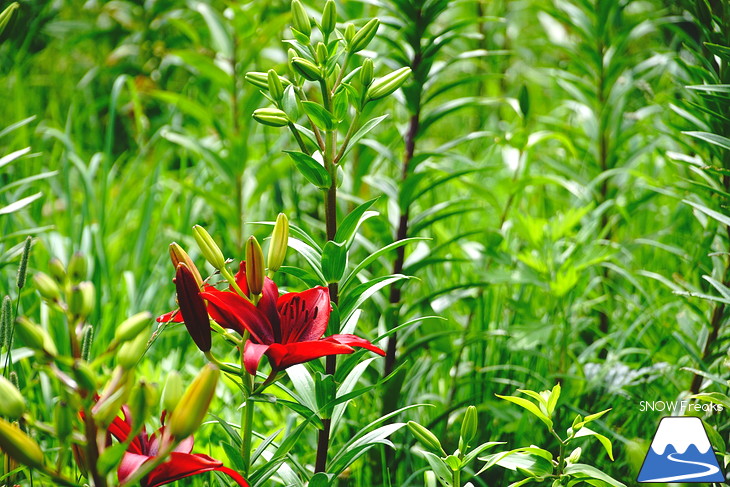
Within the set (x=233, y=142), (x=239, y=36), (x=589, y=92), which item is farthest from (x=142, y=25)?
(x=589, y=92)

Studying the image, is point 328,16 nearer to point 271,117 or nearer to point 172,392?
point 271,117

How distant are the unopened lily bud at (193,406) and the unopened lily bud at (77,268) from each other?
14 cm

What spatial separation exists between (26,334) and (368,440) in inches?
17.5

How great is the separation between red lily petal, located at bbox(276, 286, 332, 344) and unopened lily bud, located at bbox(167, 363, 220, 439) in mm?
193

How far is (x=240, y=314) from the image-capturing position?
726mm

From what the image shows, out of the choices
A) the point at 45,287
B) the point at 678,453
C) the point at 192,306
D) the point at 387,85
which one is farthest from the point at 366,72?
the point at 678,453

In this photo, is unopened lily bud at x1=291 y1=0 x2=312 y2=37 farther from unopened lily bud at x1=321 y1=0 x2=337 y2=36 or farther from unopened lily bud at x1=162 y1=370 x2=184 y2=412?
unopened lily bud at x1=162 y1=370 x2=184 y2=412

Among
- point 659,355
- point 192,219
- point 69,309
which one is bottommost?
point 192,219

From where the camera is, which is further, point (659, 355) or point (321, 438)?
point (659, 355)

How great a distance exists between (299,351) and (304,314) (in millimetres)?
87

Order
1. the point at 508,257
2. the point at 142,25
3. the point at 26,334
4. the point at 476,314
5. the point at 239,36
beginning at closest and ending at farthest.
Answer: the point at 26,334 < the point at 508,257 < the point at 476,314 < the point at 239,36 < the point at 142,25

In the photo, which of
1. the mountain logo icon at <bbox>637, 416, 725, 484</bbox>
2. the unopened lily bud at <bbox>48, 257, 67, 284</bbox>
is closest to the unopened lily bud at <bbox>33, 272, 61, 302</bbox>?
the unopened lily bud at <bbox>48, 257, 67, 284</bbox>

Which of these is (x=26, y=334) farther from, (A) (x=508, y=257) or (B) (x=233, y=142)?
(B) (x=233, y=142)

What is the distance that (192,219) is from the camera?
214 centimetres
